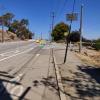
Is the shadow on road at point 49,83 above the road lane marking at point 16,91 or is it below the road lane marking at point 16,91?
below

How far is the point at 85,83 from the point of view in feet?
36.7

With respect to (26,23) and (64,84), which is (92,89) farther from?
(26,23)

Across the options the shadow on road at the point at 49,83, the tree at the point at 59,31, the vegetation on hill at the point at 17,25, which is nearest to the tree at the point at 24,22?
the vegetation on hill at the point at 17,25

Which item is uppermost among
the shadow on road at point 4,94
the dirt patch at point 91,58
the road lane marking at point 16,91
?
the shadow on road at point 4,94

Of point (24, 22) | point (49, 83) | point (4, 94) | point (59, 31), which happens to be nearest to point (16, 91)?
point (4, 94)

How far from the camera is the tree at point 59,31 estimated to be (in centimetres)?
9794

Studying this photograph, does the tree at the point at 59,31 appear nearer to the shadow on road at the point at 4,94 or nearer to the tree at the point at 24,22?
the tree at the point at 24,22

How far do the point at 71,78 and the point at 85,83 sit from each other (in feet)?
4.51

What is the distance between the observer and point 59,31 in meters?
97.8

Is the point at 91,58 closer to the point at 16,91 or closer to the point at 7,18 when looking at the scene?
the point at 16,91

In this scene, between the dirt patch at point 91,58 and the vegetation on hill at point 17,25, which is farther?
the vegetation on hill at point 17,25

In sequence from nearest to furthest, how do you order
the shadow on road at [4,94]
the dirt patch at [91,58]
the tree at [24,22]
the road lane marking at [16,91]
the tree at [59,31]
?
the shadow on road at [4,94] → the road lane marking at [16,91] → the dirt patch at [91,58] → the tree at [59,31] → the tree at [24,22]

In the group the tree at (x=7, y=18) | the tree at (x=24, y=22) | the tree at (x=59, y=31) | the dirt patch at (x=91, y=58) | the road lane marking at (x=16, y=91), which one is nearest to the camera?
the road lane marking at (x=16, y=91)

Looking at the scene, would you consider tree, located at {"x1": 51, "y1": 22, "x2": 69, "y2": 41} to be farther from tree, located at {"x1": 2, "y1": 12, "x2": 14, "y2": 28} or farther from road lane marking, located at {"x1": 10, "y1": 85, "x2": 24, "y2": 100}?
road lane marking, located at {"x1": 10, "y1": 85, "x2": 24, "y2": 100}
